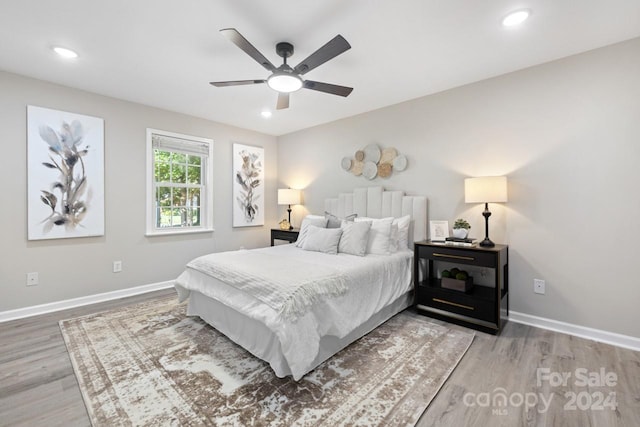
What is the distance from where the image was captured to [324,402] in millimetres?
1668

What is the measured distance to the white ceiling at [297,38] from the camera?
1928 mm

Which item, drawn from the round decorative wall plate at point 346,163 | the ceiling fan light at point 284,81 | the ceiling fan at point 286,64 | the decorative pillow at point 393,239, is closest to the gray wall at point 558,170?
the decorative pillow at point 393,239

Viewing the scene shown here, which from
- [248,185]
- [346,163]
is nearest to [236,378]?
[346,163]

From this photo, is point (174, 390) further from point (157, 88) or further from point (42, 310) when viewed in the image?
point (157, 88)

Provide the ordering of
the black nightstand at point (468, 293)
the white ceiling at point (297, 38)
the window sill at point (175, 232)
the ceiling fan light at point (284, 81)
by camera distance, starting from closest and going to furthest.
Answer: the white ceiling at point (297, 38) < the ceiling fan light at point (284, 81) < the black nightstand at point (468, 293) < the window sill at point (175, 232)

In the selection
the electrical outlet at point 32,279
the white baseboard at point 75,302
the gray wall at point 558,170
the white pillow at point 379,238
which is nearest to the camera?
the gray wall at point 558,170

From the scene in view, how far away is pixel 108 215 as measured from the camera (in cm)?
348

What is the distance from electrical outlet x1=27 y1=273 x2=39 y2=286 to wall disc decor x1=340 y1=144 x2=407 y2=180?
3948mm

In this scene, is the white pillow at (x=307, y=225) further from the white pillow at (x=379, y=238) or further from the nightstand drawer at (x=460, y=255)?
the nightstand drawer at (x=460, y=255)

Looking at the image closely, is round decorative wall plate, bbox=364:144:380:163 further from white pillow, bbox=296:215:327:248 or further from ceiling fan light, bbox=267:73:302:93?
ceiling fan light, bbox=267:73:302:93

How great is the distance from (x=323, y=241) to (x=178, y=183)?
8.16 feet

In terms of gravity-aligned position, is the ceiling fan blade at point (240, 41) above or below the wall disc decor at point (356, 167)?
above

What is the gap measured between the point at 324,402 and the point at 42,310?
3.36 m

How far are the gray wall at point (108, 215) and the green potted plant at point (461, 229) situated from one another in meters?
3.42
